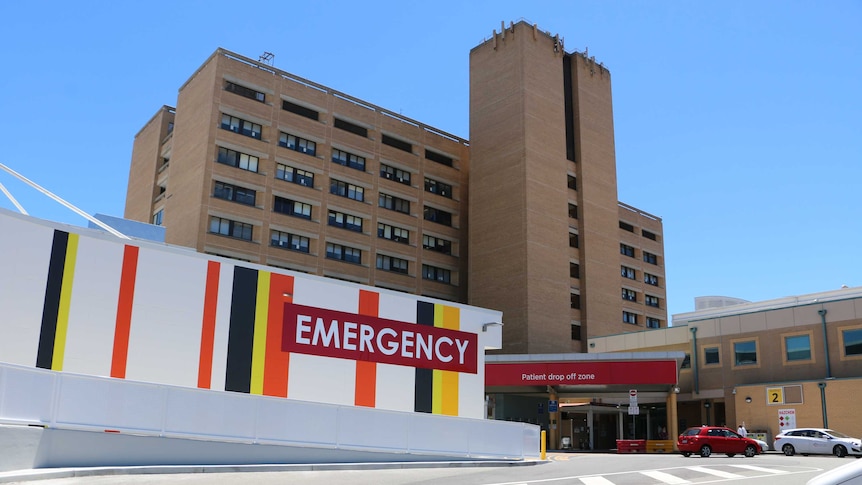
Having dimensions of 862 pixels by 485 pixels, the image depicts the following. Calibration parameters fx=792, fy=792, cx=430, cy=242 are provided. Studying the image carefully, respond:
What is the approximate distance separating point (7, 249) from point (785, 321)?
40374 millimetres

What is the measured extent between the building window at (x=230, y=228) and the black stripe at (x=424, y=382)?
3192 cm

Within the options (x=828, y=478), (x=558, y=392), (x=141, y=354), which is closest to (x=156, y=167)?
(x=558, y=392)

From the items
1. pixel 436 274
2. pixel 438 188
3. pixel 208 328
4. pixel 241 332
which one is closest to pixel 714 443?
pixel 241 332

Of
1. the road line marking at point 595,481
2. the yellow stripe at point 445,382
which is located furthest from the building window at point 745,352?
the road line marking at point 595,481

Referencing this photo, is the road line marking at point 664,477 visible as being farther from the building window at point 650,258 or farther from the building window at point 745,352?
the building window at point 650,258

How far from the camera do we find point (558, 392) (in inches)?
1918

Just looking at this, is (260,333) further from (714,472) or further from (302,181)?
(302,181)

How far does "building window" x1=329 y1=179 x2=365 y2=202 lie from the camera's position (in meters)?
64.6

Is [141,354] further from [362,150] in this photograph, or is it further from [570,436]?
[362,150]

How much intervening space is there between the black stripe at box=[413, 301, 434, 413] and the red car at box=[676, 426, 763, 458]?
11261mm

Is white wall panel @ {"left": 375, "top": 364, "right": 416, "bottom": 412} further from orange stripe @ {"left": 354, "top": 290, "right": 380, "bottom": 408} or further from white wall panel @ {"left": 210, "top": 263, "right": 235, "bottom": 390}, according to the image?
white wall panel @ {"left": 210, "top": 263, "right": 235, "bottom": 390}

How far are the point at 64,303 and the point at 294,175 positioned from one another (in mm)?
42478

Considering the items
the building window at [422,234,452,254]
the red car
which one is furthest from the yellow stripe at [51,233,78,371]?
the building window at [422,234,452,254]

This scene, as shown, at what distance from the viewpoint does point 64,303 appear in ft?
66.2
